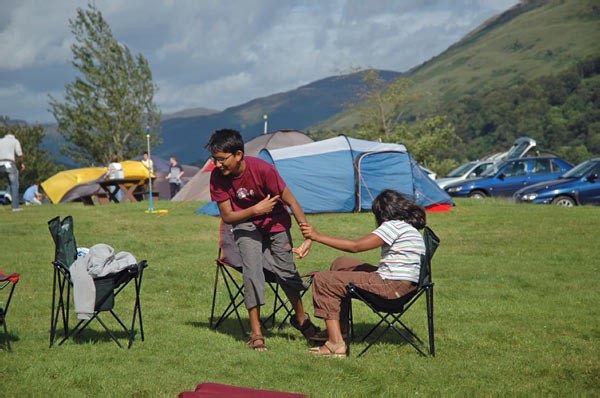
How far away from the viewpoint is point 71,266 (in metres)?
4.27

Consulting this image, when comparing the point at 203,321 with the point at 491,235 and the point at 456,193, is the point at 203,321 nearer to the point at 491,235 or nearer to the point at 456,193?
the point at 491,235


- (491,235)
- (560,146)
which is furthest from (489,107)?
(491,235)

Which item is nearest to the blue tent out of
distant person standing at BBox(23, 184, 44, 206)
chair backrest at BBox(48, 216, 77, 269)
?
chair backrest at BBox(48, 216, 77, 269)

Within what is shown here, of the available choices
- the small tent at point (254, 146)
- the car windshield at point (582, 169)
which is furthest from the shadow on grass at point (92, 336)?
the car windshield at point (582, 169)

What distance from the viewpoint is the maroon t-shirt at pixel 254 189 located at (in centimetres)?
440

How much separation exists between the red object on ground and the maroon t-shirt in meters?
1.44

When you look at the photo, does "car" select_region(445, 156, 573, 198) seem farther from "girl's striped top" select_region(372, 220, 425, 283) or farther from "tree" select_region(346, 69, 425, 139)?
"tree" select_region(346, 69, 425, 139)

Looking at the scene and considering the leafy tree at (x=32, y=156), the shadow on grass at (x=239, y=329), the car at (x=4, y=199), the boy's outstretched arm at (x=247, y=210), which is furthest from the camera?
the leafy tree at (x=32, y=156)

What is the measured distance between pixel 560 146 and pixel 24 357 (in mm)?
67356

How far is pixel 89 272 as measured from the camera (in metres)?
4.20

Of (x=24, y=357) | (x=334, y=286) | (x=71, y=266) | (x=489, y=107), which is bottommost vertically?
(x=24, y=357)

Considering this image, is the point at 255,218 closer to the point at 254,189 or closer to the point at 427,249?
the point at 254,189

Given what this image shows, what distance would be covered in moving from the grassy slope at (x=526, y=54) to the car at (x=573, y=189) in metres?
132

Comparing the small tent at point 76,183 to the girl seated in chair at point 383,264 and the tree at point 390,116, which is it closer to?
the girl seated in chair at point 383,264
